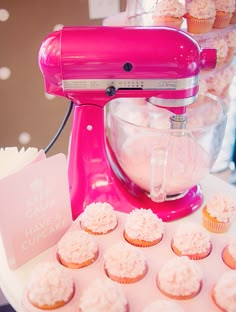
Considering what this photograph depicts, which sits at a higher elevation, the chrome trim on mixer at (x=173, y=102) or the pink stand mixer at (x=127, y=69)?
the pink stand mixer at (x=127, y=69)

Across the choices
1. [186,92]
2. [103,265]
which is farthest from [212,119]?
[103,265]

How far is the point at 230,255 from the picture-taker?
28.4 inches

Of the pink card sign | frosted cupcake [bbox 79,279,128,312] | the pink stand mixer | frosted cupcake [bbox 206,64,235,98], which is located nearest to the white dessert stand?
the pink card sign

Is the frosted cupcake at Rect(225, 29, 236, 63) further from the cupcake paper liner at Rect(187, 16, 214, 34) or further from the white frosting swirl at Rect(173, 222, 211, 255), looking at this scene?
the white frosting swirl at Rect(173, 222, 211, 255)

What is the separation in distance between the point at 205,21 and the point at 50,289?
0.67m

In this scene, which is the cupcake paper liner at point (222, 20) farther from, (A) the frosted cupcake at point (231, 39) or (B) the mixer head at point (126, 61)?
(B) the mixer head at point (126, 61)

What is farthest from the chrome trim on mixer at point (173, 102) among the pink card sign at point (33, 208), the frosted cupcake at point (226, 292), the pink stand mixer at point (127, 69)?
the frosted cupcake at point (226, 292)

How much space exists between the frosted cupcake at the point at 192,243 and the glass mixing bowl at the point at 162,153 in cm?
10

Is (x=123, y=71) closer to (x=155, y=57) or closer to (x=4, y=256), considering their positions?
(x=155, y=57)

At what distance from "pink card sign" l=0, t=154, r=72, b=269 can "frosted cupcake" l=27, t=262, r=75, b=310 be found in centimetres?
8

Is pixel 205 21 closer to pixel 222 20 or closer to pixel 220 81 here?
pixel 222 20

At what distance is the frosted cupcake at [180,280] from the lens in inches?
25.8

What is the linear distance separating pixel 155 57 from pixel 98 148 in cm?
23

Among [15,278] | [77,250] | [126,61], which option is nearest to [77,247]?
[77,250]
